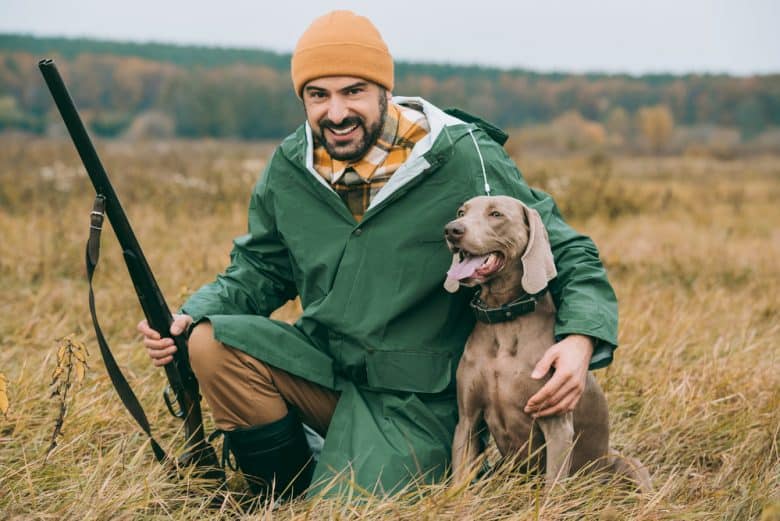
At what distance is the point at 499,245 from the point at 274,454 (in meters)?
1.28

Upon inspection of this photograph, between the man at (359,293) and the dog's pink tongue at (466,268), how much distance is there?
31 centimetres

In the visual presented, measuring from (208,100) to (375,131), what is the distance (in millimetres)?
55219

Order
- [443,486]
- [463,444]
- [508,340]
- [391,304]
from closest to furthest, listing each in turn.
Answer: [443,486]
[508,340]
[463,444]
[391,304]

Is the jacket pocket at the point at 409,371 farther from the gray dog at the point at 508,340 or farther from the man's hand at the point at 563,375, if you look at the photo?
the man's hand at the point at 563,375

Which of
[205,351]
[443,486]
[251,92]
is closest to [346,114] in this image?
[205,351]

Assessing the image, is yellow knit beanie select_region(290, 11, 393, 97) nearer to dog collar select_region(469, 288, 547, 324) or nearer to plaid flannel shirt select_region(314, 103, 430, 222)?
plaid flannel shirt select_region(314, 103, 430, 222)

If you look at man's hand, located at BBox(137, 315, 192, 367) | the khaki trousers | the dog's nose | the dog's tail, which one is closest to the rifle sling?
man's hand, located at BBox(137, 315, 192, 367)

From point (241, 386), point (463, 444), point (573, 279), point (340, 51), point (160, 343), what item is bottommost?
point (463, 444)

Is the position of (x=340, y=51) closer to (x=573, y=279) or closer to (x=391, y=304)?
(x=391, y=304)

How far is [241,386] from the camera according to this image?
3.18m

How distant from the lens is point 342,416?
328cm

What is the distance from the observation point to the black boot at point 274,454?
10.6 feet

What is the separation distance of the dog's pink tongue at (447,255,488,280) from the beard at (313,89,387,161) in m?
0.71

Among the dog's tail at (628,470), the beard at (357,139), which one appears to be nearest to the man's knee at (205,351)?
the beard at (357,139)
